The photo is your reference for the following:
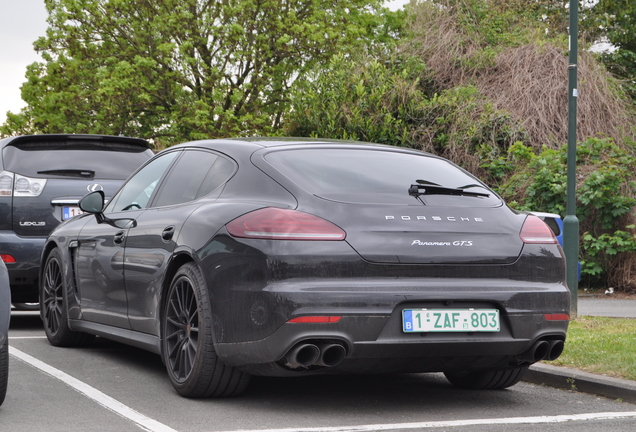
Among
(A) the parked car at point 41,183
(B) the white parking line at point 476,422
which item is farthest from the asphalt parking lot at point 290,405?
(A) the parked car at point 41,183

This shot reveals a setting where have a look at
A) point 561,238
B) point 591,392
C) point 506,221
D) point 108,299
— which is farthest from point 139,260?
point 561,238

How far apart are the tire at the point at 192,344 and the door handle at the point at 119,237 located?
933 millimetres

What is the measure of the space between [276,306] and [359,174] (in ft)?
3.50

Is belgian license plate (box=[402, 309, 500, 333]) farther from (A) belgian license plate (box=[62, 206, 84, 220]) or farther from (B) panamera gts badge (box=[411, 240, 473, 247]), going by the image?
(A) belgian license plate (box=[62, 206, 84, 220])

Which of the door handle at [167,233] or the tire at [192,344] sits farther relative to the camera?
the door handle at [167,233]

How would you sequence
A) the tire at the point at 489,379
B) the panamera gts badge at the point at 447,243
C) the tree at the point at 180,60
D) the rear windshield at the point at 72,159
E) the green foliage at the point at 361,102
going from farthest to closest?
the tree at the point at 180,60
the green foliage at the point at 361,102
the rear windshield at the point at 72,159
the tire at the point at 489,379
the panamera gts badge at the point at 447,243

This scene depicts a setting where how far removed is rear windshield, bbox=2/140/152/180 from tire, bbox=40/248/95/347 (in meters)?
1.56

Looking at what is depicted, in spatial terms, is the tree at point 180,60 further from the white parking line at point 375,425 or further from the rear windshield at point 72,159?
the white parking line at point 375,425

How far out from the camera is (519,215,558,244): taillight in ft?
17.4

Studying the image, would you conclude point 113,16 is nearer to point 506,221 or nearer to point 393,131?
point 393,131

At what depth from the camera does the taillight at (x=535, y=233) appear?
5.30m

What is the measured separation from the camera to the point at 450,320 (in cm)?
491

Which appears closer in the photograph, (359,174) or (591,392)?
(359,174)

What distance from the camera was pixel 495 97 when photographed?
1758cm
